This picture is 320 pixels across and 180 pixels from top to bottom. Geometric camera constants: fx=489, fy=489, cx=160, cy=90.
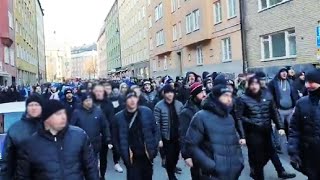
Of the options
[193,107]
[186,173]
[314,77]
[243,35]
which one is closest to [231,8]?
[243,35]

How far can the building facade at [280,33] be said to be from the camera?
18.2 metres

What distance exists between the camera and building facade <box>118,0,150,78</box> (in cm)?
5809

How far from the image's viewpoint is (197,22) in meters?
31.5

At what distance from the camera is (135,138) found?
23.0 ft

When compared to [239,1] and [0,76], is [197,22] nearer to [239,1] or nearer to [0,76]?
[239,1]

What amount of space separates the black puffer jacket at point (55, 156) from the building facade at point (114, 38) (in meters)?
81.2

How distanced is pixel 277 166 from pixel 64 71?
164m

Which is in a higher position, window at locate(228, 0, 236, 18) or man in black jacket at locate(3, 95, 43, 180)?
window at locate(228, 0, 236, 18)

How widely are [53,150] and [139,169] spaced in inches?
105

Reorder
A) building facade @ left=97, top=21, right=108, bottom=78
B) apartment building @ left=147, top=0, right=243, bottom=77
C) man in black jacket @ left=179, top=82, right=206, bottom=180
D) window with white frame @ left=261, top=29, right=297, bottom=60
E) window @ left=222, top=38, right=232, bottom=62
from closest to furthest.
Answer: man in black jacket @ left=179, top=82, right=206, bottom=180
window with white frame @ left=261, top=29, right=297, bottom=60
apartment building @ left=147, top=0, right=243, bottom=77
window @ left=222, top=38, right=232, bottom=62
building facade @ left=97, top=21, right=108, bottom=78

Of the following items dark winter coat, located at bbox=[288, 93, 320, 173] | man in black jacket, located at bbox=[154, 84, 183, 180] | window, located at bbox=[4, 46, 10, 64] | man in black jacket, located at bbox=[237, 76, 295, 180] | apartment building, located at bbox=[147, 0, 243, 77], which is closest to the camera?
dark winter coat, located at bbox=[288, 93, 320, 173]

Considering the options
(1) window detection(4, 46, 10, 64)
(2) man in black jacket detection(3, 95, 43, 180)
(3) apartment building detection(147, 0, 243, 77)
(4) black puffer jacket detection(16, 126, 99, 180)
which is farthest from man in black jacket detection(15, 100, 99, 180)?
(1) window detection(4, 46, 10, 64)

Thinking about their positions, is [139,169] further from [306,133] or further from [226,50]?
[226,50]

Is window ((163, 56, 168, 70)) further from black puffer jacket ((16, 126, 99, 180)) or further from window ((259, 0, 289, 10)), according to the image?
black puffer jacket ((16, 126, 99, 180))
